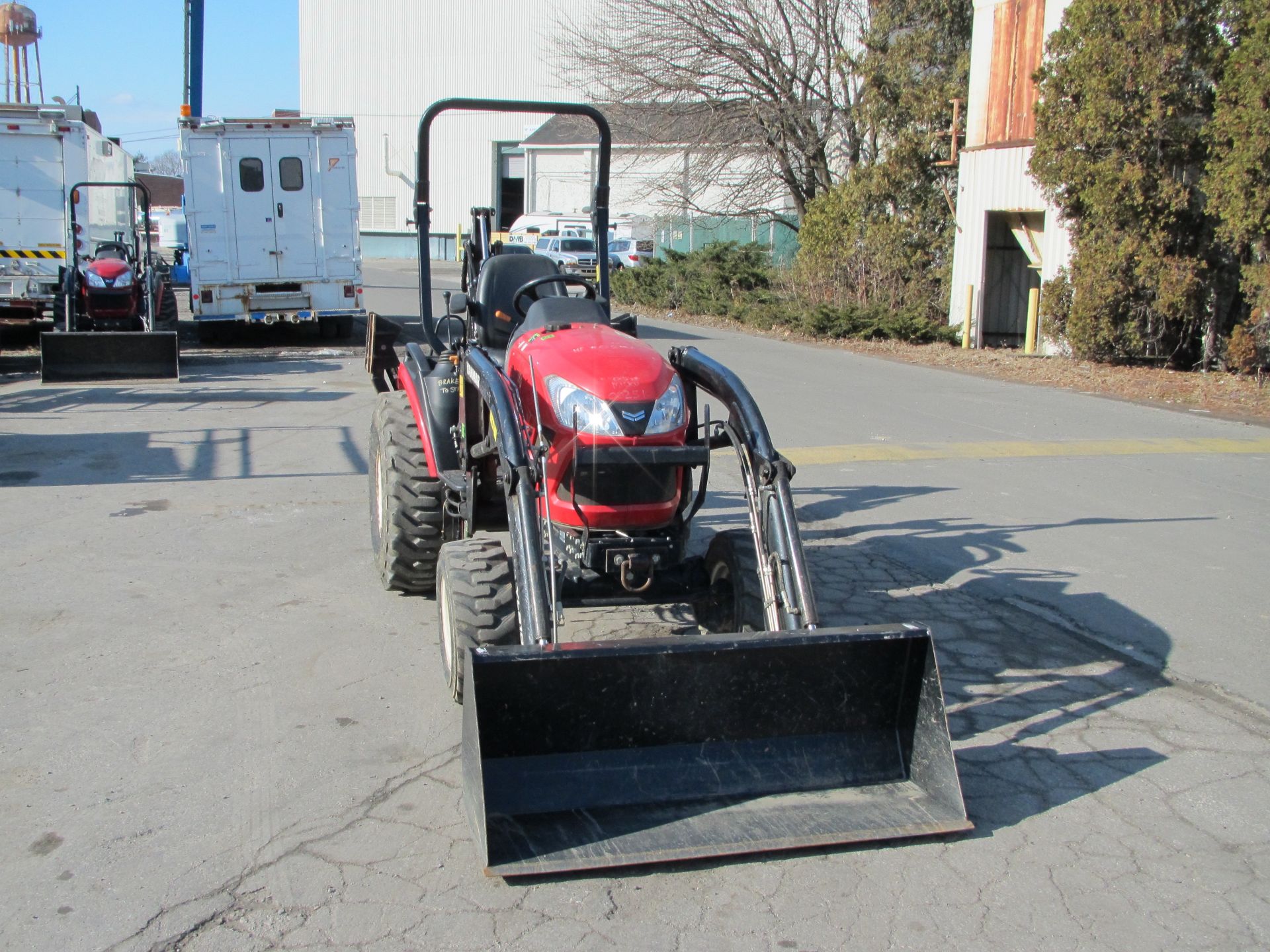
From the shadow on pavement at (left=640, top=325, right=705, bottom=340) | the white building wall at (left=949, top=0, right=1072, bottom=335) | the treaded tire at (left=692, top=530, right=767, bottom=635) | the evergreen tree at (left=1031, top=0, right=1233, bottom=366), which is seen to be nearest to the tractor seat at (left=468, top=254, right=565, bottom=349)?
the treaded tire at (left=692, top=530, right=767, bottom=635)

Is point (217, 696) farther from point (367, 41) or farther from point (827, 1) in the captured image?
point (367, 41)

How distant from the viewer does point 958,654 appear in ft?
18.1

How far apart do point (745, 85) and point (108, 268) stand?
15.0 m

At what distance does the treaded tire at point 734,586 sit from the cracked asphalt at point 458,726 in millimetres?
804

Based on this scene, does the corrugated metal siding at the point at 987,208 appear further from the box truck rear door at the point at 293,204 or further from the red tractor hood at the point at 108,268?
the red tractor hood at the point at 108,268

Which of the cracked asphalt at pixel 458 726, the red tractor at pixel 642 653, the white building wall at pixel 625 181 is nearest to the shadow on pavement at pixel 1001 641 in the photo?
the cracked asphalt at pixel 458 726

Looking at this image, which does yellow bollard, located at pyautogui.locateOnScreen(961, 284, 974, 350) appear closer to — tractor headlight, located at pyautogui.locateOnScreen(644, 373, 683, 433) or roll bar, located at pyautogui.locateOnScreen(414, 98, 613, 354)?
roll bar, located at pyautogui.locateOnScreen(414, 98, 613, 354)

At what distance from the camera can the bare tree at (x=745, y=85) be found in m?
25.7

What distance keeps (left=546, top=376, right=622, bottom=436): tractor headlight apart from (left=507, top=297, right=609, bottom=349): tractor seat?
0.75 metres

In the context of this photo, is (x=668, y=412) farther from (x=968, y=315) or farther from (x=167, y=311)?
(x=968, y=315)

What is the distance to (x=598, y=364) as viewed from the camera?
15.5 feet

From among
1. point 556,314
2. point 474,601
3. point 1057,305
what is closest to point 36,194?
point 556,314

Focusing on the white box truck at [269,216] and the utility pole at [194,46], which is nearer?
the white box truck at [269,216]

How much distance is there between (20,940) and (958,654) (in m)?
3.96
